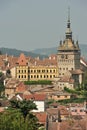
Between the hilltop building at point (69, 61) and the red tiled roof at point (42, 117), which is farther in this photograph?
the hilltop building at point (69, 61)

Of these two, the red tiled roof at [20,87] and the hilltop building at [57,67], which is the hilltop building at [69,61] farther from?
the red tiled roof at [20,87]

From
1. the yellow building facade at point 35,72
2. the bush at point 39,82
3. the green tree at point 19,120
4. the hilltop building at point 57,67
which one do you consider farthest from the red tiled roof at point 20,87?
the green tree at point 19,120

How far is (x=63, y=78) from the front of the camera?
11938cm

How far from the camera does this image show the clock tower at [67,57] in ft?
413

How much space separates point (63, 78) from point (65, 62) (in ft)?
25.5

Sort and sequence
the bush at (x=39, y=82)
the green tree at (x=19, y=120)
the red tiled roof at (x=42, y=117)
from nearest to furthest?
the green tree at (x=19, y=120) → the red tiled roof at (x=42, y=117) → the bush at (x=39, y=82)

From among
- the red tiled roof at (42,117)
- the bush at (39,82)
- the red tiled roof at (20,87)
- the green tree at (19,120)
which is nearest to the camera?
the green tree at (19,120)

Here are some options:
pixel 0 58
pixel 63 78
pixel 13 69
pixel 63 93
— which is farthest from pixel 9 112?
pixel 0 58

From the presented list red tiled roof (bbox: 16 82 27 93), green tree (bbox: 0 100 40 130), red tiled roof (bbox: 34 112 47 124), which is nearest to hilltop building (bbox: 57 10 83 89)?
red tiled roof (bbox: 16 82 27 93)

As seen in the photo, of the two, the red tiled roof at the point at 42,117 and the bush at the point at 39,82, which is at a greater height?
the bush at the point at 39,82

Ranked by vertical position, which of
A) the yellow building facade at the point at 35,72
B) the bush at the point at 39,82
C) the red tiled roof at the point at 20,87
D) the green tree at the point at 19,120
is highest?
the yellow building facade at the point at 35,72

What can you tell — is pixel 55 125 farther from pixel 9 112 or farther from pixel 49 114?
pixel 49 114

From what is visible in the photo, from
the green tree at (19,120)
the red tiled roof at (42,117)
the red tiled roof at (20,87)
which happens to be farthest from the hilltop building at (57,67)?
the green tree at (19,120)

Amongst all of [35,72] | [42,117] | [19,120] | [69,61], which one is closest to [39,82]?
[35,72]
